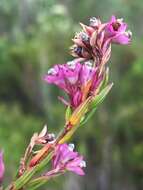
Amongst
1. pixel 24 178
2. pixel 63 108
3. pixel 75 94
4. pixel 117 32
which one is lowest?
pixel 24 178

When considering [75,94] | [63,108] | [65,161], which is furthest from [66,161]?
[63,108]

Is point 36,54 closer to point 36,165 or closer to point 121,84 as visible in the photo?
point 121,84

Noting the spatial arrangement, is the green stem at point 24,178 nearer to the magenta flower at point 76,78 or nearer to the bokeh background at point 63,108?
the magenta flower at point 76,78

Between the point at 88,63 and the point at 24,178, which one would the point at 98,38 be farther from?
the point at 24,178

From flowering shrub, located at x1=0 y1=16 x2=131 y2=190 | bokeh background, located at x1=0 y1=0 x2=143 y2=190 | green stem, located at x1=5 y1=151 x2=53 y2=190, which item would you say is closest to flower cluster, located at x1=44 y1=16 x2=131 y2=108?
flowering shrub, located at x1=0 y1=16 x2=131 y2=190

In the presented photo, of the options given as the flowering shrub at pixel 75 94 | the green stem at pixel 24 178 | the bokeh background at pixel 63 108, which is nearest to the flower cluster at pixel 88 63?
the flowering shrub at pixel 75 94

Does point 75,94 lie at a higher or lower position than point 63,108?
lower

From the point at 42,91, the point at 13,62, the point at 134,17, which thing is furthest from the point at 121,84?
the point at 134,17
